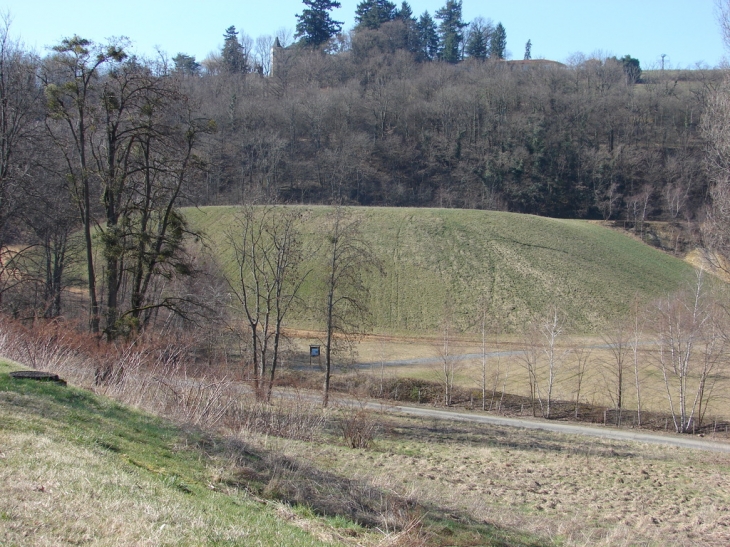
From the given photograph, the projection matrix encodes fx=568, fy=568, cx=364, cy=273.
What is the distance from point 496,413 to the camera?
30016 millimetres

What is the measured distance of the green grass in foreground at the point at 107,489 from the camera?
4816 millimetres

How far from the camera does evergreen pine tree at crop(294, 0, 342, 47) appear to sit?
136000 mm

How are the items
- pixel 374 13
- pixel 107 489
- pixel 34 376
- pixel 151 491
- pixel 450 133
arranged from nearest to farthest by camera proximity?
pixel 107 489
pixel 151 491
pixel 34 376
pixel 450 133
pixel 374 13

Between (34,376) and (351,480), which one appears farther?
(34,376)

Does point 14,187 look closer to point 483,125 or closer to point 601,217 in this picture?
point 601,217

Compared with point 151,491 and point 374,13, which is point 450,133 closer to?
point 374,13

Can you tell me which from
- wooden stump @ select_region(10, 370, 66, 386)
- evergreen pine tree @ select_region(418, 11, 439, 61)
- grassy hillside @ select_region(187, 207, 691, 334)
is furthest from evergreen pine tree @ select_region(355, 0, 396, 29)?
Answer: wooden stump @ select_region(10, 370, 66, 386)

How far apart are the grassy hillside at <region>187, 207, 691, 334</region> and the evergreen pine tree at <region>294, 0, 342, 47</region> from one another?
280 feet

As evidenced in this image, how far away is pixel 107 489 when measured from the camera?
5.82 metres

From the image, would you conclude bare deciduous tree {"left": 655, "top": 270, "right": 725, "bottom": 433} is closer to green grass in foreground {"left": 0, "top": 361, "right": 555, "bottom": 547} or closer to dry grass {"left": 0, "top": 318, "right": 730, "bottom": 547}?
dry grass {"left": 0, "top": 318, "right": 730, "bottom": 547}

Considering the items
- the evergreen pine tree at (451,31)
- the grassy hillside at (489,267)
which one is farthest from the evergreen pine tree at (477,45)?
the grassy hillside at (489,267)

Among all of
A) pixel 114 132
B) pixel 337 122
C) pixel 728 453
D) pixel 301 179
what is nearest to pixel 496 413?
pixel 728 453

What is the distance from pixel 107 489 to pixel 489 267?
2060 inches

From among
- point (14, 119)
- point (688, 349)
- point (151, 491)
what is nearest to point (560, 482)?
point (151, 491)
